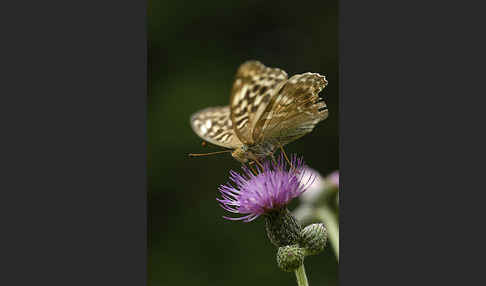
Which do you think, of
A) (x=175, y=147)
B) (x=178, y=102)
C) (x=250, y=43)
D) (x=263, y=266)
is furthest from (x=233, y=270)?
(x=250, y=43)

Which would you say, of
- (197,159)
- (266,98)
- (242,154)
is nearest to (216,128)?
(242,154)

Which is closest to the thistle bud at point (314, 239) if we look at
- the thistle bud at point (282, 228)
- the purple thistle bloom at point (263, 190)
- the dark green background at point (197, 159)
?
the thistle bud at point (282, 228)

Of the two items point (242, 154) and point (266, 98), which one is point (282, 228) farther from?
point (266, 98)

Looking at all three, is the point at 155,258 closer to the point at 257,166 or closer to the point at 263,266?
the point at 263,266

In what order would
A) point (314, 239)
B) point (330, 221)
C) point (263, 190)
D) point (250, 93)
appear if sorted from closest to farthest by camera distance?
point (314, 239) < point (263, 190) < point (250, 93) < point (330, 221)

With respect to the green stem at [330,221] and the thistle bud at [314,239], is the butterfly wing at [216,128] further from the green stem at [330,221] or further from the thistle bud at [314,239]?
the green stem at [330,221]

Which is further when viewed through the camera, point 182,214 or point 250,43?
point 182,214

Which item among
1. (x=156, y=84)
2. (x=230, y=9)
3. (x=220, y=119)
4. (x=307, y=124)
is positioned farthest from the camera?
(x=156, y=84)
